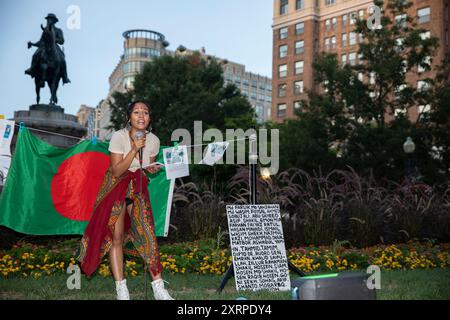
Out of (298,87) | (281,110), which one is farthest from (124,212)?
(281,110)

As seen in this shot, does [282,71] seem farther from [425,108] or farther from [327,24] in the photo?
[425,108]

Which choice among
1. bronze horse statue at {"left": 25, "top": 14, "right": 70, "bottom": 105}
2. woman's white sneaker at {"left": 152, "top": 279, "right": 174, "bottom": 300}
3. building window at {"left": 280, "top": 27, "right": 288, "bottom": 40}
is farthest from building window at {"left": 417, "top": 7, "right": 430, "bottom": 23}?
woman's white sneaker at {"left": 152, "top": 279, "right": 174, "bottom": 300}

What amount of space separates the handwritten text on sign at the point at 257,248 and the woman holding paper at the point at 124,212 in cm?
140

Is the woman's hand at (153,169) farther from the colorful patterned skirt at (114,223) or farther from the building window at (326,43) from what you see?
the building window at (326,43)

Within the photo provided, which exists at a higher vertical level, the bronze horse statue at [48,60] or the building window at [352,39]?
the building window at [352,39]

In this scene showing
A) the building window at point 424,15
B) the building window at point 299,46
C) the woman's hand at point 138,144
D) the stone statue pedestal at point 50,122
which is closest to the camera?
the woman's hand at point 138,144

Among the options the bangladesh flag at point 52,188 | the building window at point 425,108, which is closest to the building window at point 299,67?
the building window at point 425,108

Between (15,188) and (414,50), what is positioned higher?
(414,50)

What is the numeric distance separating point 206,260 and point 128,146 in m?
3.64

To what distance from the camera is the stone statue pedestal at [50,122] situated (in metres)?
12.8

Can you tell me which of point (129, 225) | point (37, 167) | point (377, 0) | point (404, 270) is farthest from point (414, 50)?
point (129, 225)

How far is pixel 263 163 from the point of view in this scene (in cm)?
2419

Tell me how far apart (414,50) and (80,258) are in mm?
21184
